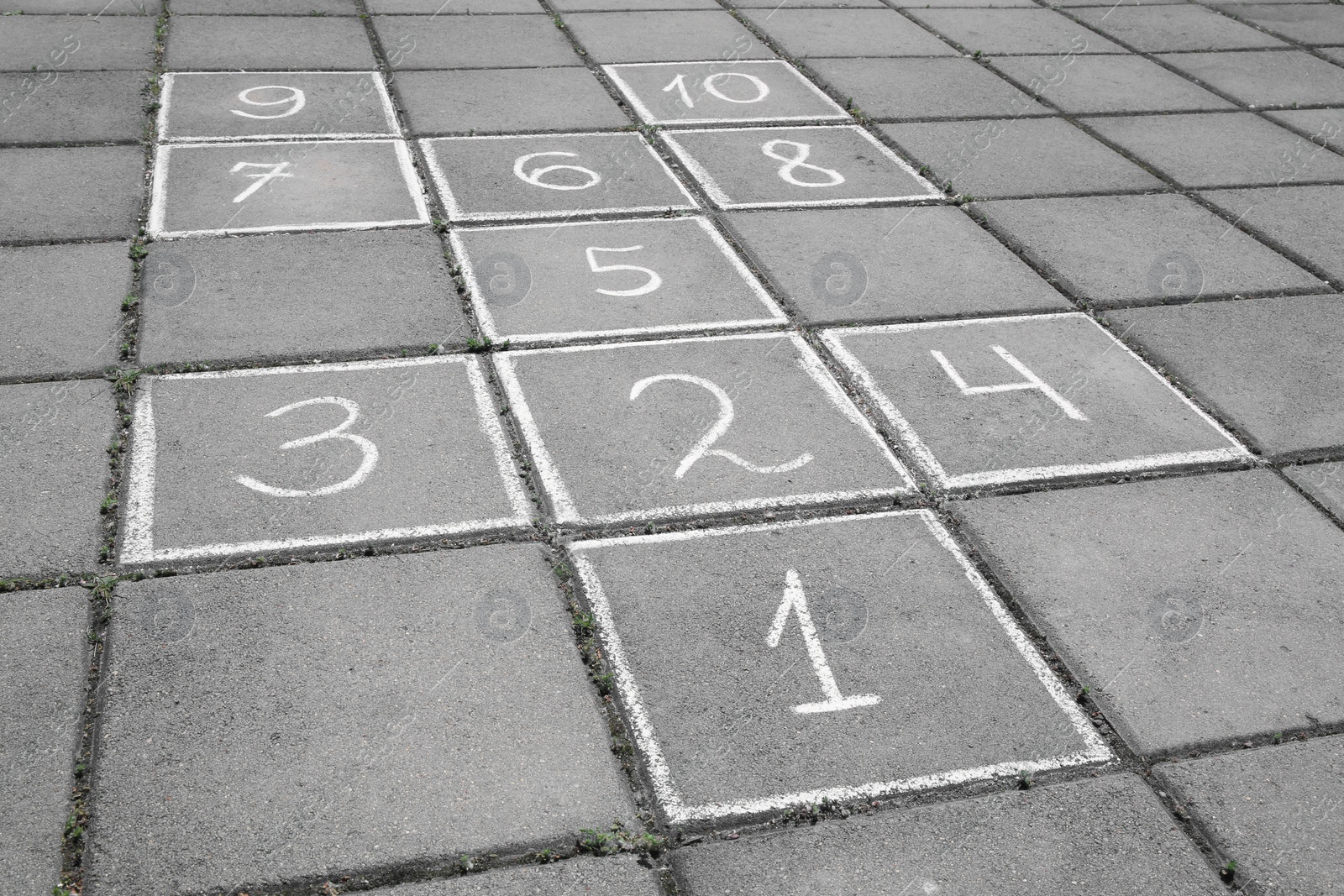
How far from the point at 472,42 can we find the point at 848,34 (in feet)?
10.3

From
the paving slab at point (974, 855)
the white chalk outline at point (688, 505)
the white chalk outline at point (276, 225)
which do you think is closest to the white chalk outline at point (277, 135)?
the white chalk outline at point (276, 225)

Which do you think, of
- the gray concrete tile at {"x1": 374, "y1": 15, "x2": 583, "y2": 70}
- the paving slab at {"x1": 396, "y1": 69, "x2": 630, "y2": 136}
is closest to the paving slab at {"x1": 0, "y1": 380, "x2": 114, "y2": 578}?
the paving slab at {"x1": 396, "y1": 69, "x2": 630, "y2": 136}

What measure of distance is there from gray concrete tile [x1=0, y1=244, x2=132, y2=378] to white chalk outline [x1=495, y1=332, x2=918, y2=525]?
1.76 metres

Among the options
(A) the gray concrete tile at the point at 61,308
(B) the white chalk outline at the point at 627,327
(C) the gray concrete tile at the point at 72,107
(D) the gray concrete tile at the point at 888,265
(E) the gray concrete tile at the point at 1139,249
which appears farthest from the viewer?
(C) the gray concrete tile at the point at 72,107

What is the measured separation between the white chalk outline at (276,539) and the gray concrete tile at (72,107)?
3.06m

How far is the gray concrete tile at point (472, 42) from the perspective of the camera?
27.7 ft

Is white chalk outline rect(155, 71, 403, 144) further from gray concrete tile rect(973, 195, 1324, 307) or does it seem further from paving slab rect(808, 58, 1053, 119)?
gray concrete tile rect(973, 195, 1324, 307)

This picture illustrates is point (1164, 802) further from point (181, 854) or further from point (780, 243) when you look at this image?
point (780, 243)

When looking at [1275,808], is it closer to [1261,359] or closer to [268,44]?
[1261,359]

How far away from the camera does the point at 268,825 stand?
2.99 m

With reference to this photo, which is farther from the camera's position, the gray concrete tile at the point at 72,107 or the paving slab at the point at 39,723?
the gray concrete tile at the point at 72,107

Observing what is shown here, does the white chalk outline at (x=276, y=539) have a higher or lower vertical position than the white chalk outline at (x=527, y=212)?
lower

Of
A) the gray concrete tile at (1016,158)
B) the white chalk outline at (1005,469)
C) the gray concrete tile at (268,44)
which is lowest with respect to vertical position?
the white chalk outline at (1005,469)

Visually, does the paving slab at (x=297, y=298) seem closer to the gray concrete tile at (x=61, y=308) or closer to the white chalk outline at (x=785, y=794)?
the gray concrete tile at (x=61, y=308)
